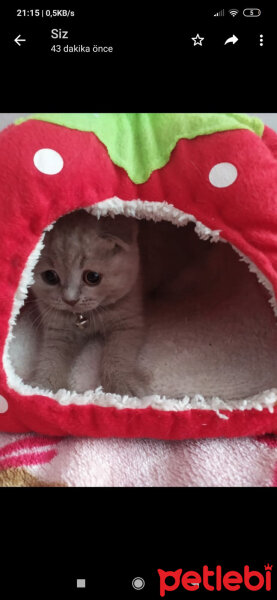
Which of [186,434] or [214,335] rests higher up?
[214,335]

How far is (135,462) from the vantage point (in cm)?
89

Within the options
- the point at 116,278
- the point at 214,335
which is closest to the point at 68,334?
the point at 116,278

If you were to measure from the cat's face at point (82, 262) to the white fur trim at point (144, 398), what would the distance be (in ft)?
0.36

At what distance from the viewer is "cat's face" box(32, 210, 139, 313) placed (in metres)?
1.05

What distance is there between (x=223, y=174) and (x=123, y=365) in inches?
17.9

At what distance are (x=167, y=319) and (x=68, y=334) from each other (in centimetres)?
27

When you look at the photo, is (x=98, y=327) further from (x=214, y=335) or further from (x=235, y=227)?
(x=235, y=227)
